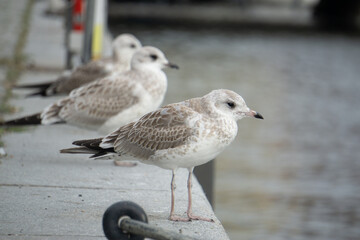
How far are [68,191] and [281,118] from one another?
1156 centimetres

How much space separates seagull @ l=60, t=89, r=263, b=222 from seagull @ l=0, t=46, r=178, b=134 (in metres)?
1.34

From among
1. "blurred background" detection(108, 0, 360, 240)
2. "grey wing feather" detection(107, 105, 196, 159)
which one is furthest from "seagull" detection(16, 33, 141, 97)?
"grey wing feather" detection(107, 105, 196, 159)

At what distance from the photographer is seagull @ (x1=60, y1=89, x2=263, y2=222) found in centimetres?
570

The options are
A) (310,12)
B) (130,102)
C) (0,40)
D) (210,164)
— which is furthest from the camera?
(310,12)

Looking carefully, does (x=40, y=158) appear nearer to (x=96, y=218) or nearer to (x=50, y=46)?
(x=96, y=218)

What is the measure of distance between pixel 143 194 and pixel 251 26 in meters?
44.3

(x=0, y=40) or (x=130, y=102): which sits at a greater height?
(x=130, y=102)

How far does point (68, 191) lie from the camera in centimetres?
655

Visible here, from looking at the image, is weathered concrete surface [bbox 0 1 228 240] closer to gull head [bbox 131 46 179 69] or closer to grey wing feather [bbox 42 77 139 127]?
grey wing feather [bbox 42 77 139 127]

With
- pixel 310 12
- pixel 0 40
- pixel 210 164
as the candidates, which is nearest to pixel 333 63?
pixel 0 40

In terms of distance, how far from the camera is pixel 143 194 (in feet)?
21.6

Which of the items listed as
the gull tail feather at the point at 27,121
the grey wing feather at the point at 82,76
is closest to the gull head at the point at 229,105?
the gull tail feather at the point at 27,121

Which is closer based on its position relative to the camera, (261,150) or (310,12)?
(261,150)

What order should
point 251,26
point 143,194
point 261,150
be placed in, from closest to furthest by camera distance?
point 143,194 < point 261,150 < point 251,26
